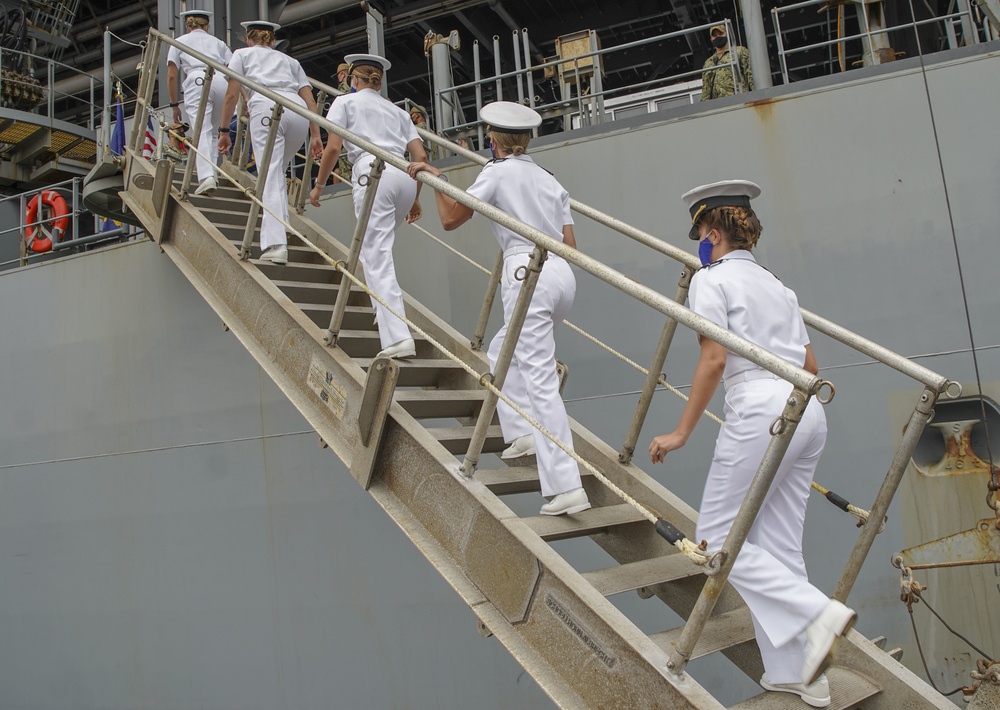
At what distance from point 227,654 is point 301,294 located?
2.90m

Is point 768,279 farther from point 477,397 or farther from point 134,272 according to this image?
point 134,272

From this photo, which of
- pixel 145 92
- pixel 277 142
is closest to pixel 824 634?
pixel 277 142

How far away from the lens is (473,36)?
13.1 m

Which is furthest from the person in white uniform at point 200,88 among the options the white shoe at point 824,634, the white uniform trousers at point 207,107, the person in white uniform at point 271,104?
the white shoe at point 824,634

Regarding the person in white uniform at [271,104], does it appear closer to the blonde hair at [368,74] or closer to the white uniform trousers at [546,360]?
the blonde hair at [368,74]

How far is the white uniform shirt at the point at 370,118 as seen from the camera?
416cm

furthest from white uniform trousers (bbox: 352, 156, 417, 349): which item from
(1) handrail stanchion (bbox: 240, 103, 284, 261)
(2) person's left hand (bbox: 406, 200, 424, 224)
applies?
(1) handrail stanchion (bbox: 240, 103, 284, 261)

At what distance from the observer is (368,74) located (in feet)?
14.0

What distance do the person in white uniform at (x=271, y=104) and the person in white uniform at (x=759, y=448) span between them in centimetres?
299

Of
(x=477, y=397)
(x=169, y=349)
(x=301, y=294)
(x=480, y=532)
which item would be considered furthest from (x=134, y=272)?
(x=480, y=532)

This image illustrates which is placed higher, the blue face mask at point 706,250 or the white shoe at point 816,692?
the blue face mask at point 706,250

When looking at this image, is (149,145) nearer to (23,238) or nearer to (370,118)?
(23,238)

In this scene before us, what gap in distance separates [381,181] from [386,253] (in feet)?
1.16

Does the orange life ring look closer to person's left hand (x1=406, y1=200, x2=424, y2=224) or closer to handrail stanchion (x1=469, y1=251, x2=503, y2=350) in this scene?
person's left hand (x1=406, y1=200, x2=424, y2=224)
